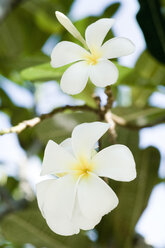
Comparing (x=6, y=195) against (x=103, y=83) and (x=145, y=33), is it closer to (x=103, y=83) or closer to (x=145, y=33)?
(x=145, y=33)

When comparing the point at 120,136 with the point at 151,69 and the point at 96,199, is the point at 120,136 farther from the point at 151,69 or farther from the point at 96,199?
the point at 96,199

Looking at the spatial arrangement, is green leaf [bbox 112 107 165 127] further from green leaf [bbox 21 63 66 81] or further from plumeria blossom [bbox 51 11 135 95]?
plumeria blossom [bbox 51 11 135 95]

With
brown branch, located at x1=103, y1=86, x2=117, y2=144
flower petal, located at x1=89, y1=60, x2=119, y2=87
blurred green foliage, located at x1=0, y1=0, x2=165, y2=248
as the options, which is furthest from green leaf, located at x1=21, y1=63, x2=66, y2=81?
flower petal, located at x1=89, y1=60, x2=119, y2=87

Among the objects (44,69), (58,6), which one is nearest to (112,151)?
(44,69)

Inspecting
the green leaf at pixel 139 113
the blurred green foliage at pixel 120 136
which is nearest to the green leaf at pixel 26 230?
the blurred green foliage at pixel 120 136

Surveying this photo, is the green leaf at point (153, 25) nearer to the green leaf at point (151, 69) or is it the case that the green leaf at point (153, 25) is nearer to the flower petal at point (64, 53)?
the green leaf at point (151, 69)
